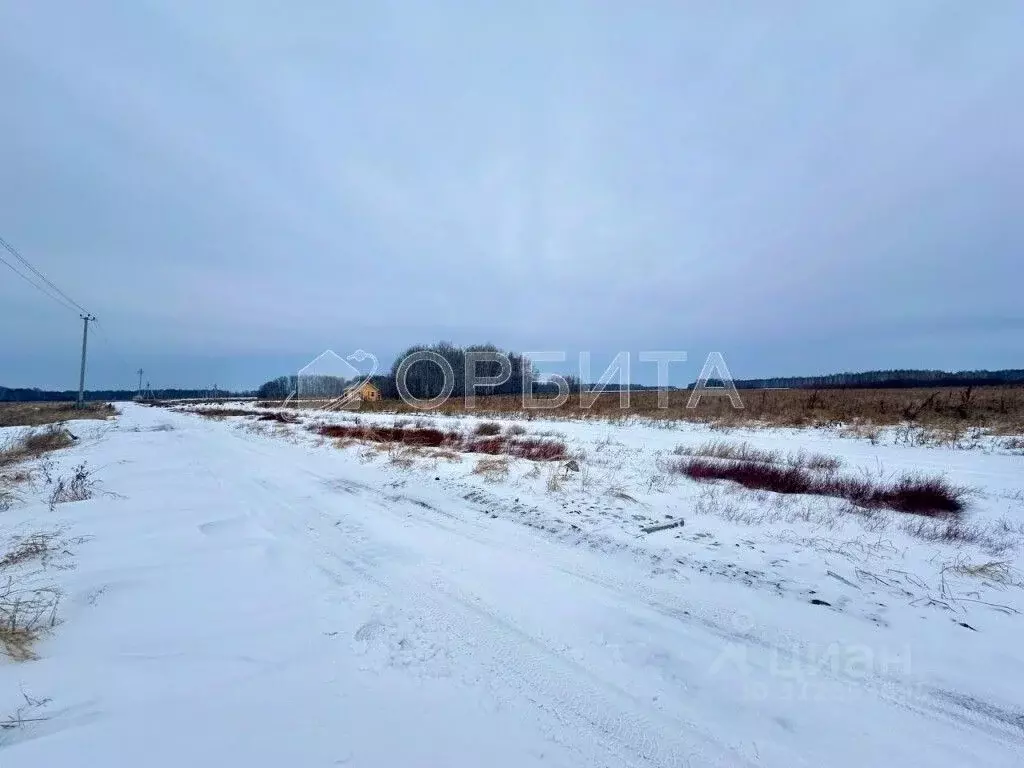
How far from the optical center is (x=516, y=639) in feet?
10.4

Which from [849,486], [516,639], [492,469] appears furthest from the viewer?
[492,469]

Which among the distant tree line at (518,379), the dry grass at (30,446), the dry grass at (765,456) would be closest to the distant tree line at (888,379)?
the distant tree line at (518,379)

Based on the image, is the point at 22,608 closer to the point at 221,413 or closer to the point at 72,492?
the point at 72,492

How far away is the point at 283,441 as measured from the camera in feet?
53.7

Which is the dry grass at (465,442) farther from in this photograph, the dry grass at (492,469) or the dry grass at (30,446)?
the dry grass at (30,446)

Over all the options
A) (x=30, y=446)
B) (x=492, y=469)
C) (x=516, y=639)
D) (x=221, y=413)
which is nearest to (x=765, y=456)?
(x=492, y=469)

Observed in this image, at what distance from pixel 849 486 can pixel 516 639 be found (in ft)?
25.5

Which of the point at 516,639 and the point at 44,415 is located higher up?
the point at 44,415

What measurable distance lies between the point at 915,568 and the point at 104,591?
7516 millimetres

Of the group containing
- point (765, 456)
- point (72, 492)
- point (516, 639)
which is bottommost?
point (516, 639)

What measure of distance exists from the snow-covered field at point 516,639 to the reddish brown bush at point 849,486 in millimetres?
679

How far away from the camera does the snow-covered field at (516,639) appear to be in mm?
2234

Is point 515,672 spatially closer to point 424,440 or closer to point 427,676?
point 427,676

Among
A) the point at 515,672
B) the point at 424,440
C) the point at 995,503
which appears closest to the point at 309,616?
the point at 515,672
